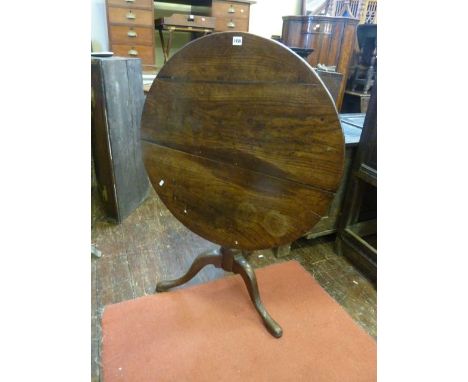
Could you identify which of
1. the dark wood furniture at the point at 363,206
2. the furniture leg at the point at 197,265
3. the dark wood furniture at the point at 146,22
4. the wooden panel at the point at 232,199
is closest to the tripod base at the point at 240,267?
the furniture leg at the point at 197,265

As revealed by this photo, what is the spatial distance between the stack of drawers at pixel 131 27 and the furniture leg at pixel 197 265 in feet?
7.89

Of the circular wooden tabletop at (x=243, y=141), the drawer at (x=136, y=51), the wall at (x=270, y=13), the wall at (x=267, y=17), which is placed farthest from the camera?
the wall at (x=270, y=13)

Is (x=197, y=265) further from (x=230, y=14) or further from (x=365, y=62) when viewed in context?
(x=365, y=62)

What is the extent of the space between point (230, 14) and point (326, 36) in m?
1.09

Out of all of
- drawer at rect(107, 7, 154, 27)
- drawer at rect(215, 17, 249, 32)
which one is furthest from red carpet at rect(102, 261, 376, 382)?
Result: drawer at rect(215, 17, 249, 32)

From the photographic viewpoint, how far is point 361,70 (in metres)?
3.67

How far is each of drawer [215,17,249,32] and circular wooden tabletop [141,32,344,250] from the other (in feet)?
8.46

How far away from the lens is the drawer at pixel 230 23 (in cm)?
331

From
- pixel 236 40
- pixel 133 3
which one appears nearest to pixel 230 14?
pixel 133 3

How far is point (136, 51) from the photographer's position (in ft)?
9.87

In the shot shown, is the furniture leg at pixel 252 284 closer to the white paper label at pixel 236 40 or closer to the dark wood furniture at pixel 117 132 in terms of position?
the white paper label at pixel 236 40

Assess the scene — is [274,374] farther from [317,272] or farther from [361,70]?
[361,70]
